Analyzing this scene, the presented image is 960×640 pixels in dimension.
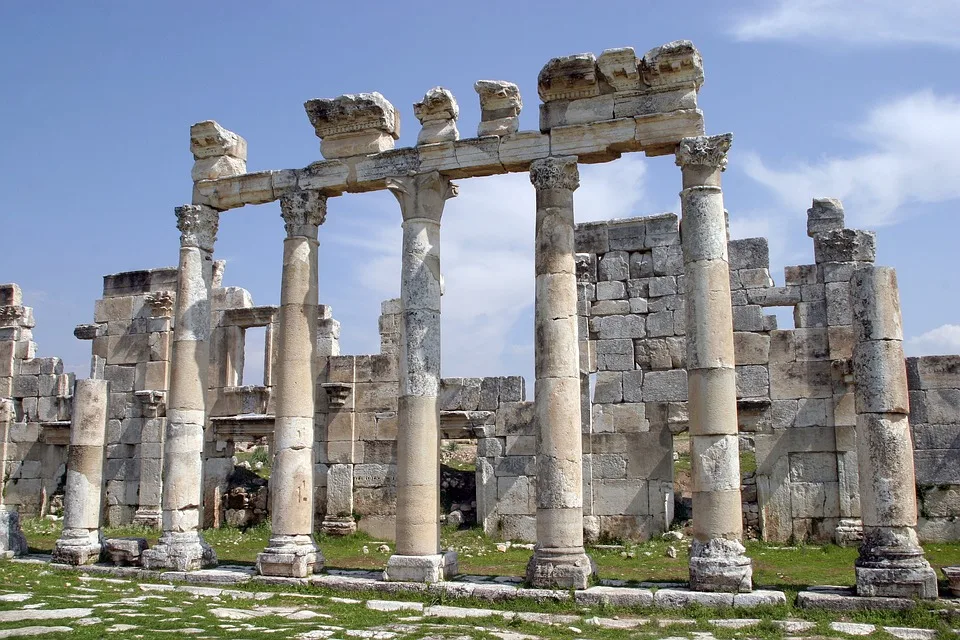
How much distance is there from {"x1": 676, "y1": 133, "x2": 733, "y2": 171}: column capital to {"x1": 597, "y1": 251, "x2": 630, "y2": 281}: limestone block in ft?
24.1

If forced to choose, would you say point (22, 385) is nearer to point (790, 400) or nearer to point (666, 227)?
point (666, 227)

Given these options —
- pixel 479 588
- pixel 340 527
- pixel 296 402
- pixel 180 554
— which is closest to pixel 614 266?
pixel 296 402

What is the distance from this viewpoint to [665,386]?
66.5 ft

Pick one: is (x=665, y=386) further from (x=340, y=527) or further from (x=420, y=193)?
(x=340, y=527)

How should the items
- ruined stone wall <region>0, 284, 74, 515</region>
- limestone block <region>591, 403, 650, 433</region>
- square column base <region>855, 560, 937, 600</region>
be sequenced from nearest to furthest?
square column base <region>855, 560, 937, 600</region>
limestone block <region>591, 403, 650, 433</region>
ruined stone wall <region>0, 284, 74, 515</region>

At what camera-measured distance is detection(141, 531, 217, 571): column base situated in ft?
51.6

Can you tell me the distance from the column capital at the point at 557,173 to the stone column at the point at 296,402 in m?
4.48

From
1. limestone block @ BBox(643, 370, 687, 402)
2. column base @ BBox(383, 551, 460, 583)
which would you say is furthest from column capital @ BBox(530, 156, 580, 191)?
limestone block @ BBox(643, 370, 687, 402)

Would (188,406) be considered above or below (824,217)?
below

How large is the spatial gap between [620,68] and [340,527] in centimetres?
1367

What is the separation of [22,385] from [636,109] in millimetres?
21805

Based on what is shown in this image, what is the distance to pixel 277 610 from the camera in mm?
12555

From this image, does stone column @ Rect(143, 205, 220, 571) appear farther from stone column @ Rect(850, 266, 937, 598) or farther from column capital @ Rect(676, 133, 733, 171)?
stone column @ Rect(850, 266, 937, 598)

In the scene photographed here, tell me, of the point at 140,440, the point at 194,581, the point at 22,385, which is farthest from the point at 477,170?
the point at 22,385
